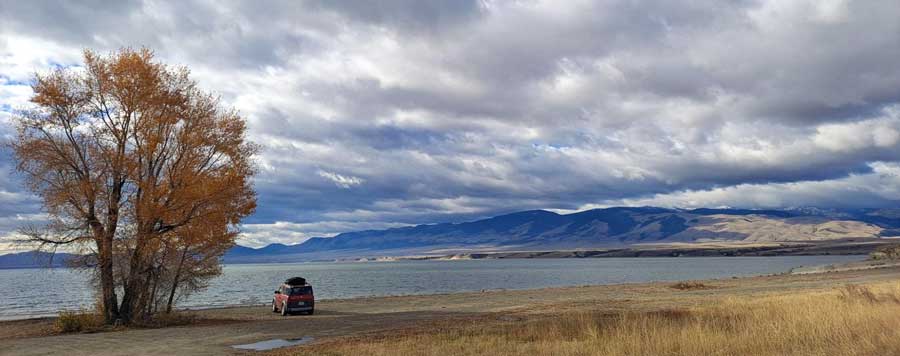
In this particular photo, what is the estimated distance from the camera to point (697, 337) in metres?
18.0

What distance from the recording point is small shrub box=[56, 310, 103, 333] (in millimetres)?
31953

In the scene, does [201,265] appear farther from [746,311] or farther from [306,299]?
[746,311]

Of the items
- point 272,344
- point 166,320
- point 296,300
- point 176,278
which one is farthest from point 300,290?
point 272,344

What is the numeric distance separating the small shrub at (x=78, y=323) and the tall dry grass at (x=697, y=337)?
656 inches

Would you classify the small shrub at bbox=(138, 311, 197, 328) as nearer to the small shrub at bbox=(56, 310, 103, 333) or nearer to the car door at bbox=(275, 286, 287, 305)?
the small shrub at bbox=(56, 310, 103, 333)

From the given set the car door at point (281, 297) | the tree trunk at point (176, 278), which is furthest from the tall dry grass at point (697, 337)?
the car door at point (281, 297)

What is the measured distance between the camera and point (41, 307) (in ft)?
217

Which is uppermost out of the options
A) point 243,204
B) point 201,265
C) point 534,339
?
point 243,204

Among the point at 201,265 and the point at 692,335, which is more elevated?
the point at 201,265

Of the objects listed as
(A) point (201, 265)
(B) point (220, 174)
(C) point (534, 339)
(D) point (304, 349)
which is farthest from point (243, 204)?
(C) point (534, 339)

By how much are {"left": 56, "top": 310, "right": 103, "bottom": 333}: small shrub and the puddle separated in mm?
12574

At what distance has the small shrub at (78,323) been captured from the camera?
31953mm

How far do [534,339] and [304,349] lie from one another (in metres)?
7.78

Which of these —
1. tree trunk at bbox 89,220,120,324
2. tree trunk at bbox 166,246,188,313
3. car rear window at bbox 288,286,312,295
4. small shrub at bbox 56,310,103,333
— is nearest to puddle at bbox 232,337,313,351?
tree trunk at bbox 166,246,188,313
